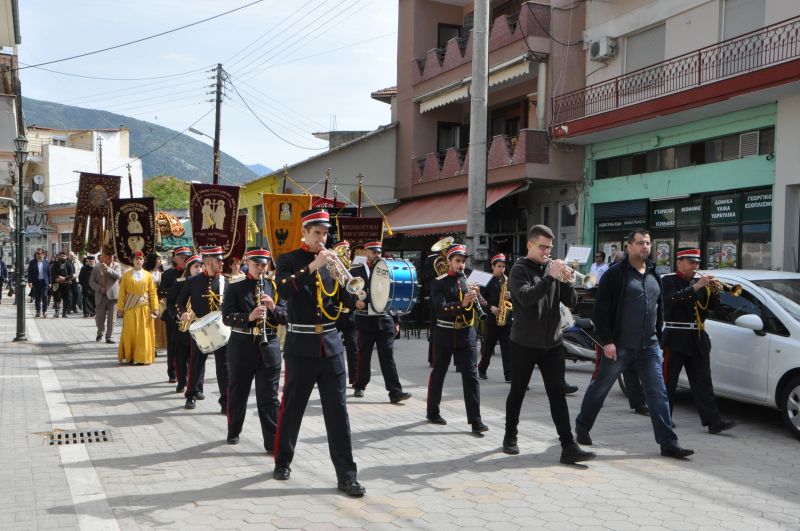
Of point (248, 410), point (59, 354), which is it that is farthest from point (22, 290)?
point (248, 410)

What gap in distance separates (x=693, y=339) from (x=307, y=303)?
454 centimetres

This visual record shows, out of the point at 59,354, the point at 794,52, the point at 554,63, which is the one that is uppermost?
the point at 554,63

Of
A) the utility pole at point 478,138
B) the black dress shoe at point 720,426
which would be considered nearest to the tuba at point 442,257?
the black dress shoe at point 720,426

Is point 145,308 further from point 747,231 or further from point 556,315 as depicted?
point 747,231

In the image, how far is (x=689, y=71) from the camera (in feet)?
57.9

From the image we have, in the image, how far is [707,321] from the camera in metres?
9.20

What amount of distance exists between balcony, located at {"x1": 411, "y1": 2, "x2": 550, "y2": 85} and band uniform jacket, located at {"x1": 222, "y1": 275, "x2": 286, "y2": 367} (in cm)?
1600

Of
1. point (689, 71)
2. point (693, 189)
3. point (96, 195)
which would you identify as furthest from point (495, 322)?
point (96, 195)

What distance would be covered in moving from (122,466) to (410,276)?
4054mm

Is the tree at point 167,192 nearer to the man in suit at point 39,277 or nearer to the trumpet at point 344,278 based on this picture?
the man in suit at point 39,277

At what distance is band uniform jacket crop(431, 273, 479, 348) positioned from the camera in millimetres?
8508

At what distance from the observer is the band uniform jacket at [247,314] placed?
735 centimetres

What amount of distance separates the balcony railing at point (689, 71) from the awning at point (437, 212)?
2727mm

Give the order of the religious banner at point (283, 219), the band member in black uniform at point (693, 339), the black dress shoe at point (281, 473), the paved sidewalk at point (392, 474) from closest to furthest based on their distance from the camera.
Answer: the paved sidewalk at point (392, 474)
the black dress shoe at point (281, 473)
the band member in black uniform at point (693, 339)
the religious banner at point (283, 219)
